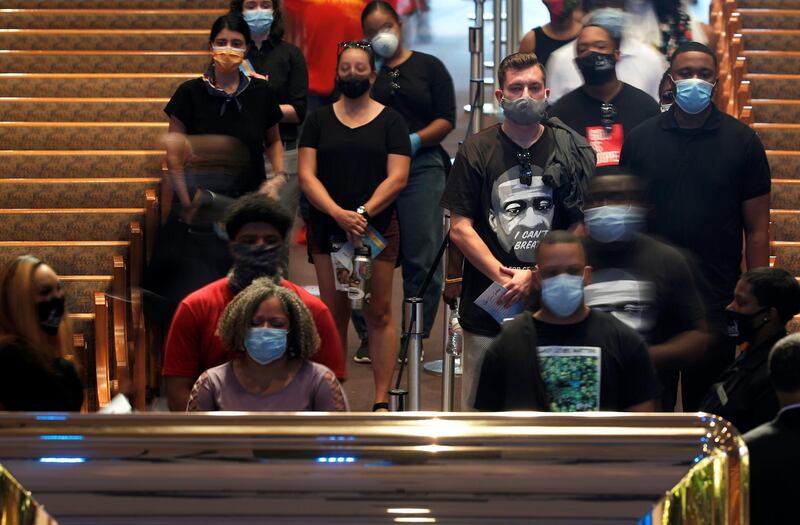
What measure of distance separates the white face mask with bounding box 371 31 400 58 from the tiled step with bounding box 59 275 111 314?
1.55m

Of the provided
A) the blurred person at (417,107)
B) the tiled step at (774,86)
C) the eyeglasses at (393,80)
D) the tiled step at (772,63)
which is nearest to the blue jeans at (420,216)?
the blurred person at (417,107)

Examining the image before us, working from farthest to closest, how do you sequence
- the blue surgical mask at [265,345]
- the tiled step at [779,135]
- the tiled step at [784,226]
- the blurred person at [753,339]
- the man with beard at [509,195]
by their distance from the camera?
the tiled step at [779,135] → the tiled step at [784,226] → the man with beard at [509,195] → the blurred person at [753,339] → the blue surgical mask at [265,345]

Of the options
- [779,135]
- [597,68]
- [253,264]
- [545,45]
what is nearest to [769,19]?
[779,135]

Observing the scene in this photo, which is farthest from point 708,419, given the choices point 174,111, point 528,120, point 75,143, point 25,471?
point 75,143

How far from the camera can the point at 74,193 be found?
6.29m

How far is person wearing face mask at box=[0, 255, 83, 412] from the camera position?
304 centimetres

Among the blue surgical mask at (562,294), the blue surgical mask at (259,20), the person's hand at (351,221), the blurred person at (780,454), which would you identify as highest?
the blue surgical mask at (259,20)

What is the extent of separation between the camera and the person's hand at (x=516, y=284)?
13.5 feet

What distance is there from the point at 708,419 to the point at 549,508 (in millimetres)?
80

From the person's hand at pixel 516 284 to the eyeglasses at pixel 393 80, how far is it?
188 centimetres

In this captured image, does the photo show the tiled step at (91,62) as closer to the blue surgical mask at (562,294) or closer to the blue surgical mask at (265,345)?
the blue surgical mask at (265,345)

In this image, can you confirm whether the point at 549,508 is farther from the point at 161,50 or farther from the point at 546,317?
the point at 161,50

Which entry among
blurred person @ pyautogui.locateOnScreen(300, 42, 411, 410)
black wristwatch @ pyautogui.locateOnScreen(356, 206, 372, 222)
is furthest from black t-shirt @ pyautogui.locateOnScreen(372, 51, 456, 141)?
black wristwatch @ pyautogui.locateOnScreen(356, 206, 372, 222)

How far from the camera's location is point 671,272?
3861 millimetres
